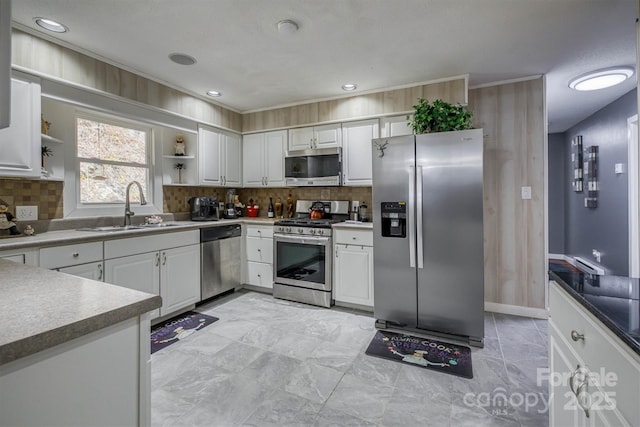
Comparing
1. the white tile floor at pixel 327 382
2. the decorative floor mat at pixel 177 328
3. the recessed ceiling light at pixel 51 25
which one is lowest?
the white tile floor at pixel 327 382

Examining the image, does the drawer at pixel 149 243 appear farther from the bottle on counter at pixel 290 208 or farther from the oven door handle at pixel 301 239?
the bottle on counter at pixel 290 208

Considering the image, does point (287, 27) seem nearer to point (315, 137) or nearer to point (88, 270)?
point (315, 137)

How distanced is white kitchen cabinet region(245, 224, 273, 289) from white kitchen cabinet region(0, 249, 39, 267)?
205 centimetres

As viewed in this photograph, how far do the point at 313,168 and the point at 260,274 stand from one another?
4.73 ft

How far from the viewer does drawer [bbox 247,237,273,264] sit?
145 inches

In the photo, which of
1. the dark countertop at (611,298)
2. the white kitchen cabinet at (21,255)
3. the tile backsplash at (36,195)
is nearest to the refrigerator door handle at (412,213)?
the dark countertop at (611,298)

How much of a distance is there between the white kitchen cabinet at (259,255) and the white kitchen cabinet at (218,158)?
747mm

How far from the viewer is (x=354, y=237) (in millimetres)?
3152

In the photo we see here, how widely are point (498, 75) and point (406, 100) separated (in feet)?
2.88

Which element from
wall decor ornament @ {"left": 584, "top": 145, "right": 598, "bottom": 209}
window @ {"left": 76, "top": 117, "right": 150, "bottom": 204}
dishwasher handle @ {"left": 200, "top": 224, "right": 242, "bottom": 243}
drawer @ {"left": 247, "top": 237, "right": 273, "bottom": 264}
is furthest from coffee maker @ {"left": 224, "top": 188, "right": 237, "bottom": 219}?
wall decor ornament @ {"left": 584, "top": 145, "right": 598, "bottom": 209}

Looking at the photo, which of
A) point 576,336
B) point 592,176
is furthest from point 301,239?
point 592,176

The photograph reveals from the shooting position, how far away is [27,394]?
2.06ft

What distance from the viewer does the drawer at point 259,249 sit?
3.68 m

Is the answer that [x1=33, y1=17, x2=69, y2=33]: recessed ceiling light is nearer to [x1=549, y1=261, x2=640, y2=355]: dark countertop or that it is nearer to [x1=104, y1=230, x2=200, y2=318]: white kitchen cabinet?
[x1=104, y1=230, x2=200, y2=318]: white kitchen cabinet
